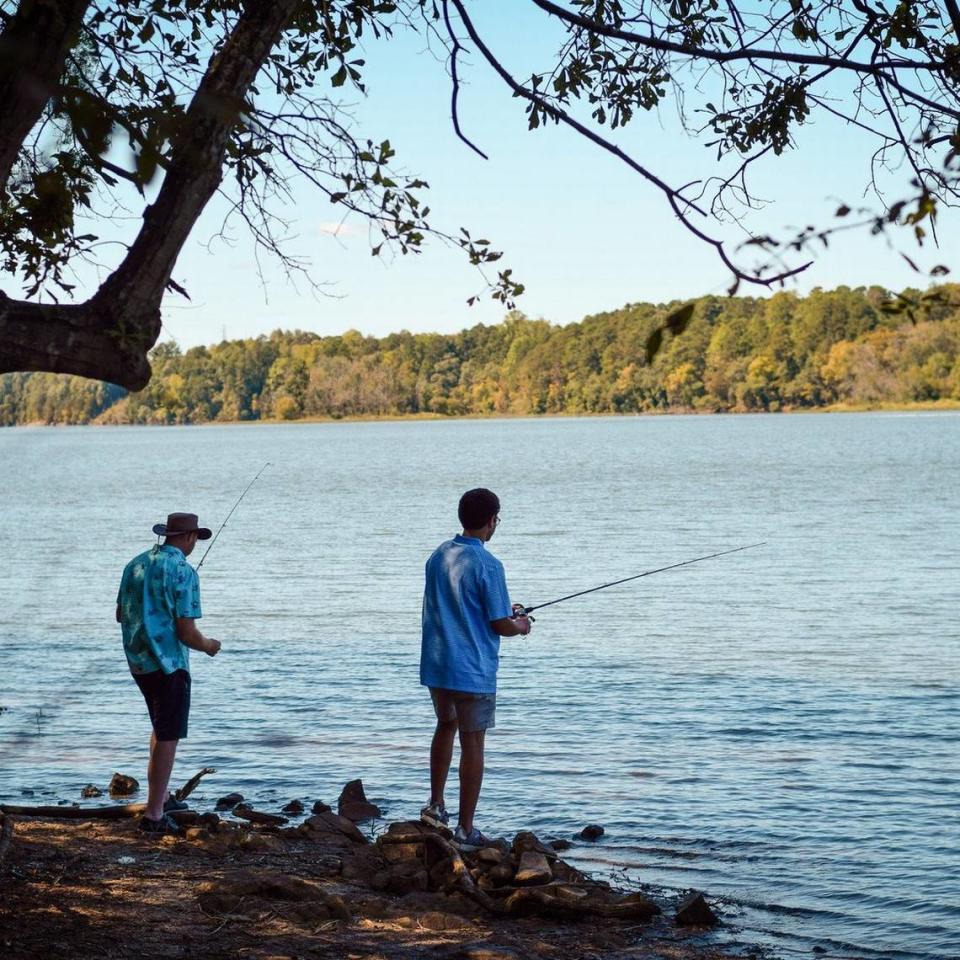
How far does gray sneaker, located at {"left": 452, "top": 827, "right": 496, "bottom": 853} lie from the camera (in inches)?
301

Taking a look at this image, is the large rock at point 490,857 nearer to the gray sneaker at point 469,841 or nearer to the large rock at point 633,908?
the gray sneaker at point 469,841

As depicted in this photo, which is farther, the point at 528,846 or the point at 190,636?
the point at 528,846

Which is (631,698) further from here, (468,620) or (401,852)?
(468,620)

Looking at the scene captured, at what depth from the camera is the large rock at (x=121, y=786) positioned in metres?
10.1

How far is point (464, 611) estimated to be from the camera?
23.4ft

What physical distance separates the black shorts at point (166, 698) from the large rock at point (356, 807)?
2.29 m

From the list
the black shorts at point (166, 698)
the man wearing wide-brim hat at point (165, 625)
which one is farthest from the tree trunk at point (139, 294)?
the black shorts at point (166, 698)

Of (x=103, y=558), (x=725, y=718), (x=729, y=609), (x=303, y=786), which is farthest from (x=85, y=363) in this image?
(x=103, y=558)

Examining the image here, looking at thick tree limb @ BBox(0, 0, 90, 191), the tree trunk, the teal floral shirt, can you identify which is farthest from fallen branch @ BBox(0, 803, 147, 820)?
thick tree limb @ BBox(0, 0, 90, 191)

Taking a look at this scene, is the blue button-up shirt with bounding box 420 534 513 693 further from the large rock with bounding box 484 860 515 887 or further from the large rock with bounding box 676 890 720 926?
the large rock with bounding box 676 890 720 926

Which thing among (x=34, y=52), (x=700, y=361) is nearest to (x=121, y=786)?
(x=34, y=52)

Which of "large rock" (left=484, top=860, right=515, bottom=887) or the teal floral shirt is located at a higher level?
the teal floral shirt

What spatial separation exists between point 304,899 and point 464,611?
153 centimetres

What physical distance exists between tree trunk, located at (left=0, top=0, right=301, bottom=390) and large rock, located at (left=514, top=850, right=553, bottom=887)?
3.62m
